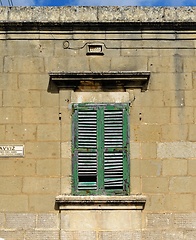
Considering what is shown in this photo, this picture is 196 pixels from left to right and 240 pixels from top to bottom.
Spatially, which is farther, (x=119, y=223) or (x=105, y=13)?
(x=105, y=13)

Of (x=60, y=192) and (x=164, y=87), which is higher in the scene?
(x=164, y=87)

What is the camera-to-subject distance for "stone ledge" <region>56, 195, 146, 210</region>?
8852mm

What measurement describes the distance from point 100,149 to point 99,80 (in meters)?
1.12

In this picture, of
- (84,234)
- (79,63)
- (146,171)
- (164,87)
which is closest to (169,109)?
(164,87)

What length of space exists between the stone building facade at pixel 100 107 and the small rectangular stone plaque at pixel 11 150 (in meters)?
0.02

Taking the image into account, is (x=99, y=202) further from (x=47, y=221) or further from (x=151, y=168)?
(x=151, y=168)

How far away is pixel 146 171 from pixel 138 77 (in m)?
1.52

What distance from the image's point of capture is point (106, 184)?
9.04 m

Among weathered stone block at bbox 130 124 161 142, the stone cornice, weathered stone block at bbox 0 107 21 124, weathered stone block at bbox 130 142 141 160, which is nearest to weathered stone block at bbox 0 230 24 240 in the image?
weathered stone block at bbox 0 107 21 124

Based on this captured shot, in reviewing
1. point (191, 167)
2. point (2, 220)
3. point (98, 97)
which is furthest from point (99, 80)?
point (2, 220)

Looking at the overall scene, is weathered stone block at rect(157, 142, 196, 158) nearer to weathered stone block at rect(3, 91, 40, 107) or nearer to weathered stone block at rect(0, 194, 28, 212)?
weathered stone block at rect(3, 91, 40, 107)

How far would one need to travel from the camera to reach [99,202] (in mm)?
8875

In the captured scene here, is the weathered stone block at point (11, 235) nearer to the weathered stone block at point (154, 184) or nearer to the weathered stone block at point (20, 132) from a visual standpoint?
the weathered stone block at point (20, 132)

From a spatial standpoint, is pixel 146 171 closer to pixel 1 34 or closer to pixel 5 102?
pixel 5 102
